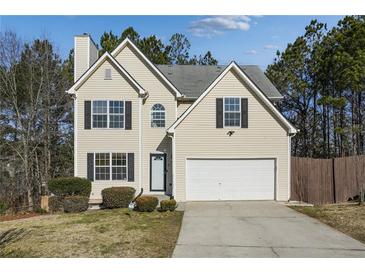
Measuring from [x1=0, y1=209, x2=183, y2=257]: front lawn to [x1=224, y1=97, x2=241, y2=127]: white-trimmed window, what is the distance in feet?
20.8

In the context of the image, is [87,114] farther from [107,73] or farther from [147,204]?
[147,204]

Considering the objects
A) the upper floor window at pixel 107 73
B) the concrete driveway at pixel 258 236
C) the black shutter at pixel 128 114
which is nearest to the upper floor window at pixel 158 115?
the black shutter at pixel 128 114

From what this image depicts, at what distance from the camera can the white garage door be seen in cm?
2173

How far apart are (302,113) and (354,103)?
4.69 m

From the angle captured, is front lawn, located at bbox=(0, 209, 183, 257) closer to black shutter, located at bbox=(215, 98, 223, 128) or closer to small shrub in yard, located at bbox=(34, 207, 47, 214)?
small shrub in yard, located at bbox=(34, 207, 47, 214)

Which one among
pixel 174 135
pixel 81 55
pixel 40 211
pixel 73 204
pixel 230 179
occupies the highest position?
pixel 81 55

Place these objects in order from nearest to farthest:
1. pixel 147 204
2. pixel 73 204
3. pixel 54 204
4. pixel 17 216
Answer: pixel 147 204 → pixel 17 216 → pixel 73 204 → pixel 54 204

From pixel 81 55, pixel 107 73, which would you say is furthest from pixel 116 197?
pixel 81 55

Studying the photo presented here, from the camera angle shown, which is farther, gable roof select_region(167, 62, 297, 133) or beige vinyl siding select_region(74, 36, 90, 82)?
beige vinyl siding select_region(74, 36, 90, 82)

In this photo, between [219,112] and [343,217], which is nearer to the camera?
[343,217]

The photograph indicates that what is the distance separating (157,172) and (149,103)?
12.3 feet

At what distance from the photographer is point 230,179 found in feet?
71.7

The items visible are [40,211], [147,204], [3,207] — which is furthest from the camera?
[3,207]

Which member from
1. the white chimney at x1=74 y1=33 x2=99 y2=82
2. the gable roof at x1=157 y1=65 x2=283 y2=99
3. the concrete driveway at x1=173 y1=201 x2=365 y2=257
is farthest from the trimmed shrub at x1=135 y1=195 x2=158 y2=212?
the white chimney at x1=74 y1=33 x2=99 y2=82
